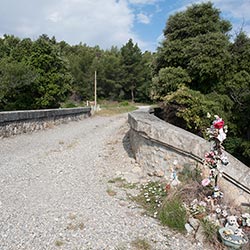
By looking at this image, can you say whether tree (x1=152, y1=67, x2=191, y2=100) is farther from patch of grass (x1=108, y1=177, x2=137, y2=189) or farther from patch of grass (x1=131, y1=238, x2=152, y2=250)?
patch of grass (x1=131, y1=238, x2=152, y2=250)

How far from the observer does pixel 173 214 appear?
323cm

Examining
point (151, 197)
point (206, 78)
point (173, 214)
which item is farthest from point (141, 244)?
point (206, 78)

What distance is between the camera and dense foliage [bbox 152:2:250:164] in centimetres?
675

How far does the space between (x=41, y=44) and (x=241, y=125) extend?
753 inches

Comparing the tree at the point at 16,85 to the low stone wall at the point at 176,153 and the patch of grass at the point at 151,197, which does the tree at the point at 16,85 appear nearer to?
the low stone wall at the point at 176,153

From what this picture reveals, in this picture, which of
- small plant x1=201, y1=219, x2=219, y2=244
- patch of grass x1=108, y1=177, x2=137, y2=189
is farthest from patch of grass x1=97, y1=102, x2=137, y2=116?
small plant x1=201, y1=219, x2=219, y2=244

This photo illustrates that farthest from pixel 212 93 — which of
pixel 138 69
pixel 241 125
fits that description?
pixel 138 69

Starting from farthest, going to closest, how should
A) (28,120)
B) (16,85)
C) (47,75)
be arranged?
(47,75) → (16,85) → (28,120)

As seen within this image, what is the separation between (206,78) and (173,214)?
4985mm

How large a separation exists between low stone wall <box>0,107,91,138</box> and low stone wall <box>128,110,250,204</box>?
460cm

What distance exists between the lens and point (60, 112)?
1205cm

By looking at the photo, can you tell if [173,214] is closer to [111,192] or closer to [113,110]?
[111,192]

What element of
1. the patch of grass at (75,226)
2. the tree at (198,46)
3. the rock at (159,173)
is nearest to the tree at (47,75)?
the tree at (198,46)

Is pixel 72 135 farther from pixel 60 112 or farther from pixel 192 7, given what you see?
pixel 192 7
